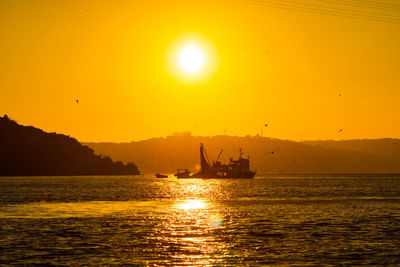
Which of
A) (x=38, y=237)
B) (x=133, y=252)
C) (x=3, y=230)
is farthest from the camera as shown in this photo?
(x=3, y=230)

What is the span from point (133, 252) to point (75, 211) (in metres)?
49.9

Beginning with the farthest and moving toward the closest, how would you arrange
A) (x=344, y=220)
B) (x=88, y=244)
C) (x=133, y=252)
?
1. (x=344, y=220)
2. (x=88, y=244)
3. (x=133, y=252)

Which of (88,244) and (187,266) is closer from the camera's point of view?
(187,266)

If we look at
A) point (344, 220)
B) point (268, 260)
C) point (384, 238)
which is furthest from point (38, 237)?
point (344, 220)

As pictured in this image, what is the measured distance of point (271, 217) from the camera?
85.5 metres

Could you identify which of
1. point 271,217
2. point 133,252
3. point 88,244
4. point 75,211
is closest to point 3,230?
point 88,244

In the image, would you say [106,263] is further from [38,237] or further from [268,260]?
[38,237]

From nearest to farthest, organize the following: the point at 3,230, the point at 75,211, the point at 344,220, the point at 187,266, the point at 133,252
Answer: the point at 187,266, the point at 133,252, the point at 3,230, the point at 344,220, the point at 75,211

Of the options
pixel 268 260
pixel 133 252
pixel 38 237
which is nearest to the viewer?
pixel 268 260

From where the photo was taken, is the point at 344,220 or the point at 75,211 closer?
the point at 344,220

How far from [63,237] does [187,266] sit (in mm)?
22269

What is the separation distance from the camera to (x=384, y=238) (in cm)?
5944

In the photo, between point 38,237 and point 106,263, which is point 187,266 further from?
point 38,237

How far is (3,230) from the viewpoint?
66.9 metres
